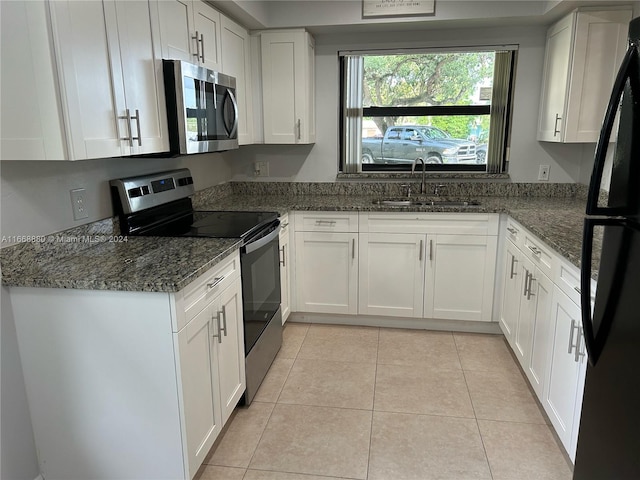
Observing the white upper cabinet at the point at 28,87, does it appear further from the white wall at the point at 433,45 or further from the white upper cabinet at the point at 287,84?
the white wall at the point at 433,45

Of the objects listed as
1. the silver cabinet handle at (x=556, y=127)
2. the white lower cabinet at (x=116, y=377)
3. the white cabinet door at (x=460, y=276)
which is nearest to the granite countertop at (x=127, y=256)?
the white lower cabinet at (x=116, y=377)

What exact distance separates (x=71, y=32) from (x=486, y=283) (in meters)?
2.73

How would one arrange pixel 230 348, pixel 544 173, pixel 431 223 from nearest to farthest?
1. pixel 230 348
2. pixel 431 223
3. pixel 544 173

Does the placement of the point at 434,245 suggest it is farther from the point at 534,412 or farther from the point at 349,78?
the point at 349,78

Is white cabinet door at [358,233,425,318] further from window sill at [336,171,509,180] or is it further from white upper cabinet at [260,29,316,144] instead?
white upper cabinet at [260,29,316,144]

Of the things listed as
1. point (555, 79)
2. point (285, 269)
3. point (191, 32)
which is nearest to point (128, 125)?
point (191, 32)

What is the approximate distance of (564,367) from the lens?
1.94 metres

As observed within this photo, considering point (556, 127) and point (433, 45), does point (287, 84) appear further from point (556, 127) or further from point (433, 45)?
point (556, 127)

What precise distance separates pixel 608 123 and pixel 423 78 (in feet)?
8.21

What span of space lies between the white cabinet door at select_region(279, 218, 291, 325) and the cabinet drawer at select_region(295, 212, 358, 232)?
12 centimetres

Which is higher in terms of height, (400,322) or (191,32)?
(191,32)

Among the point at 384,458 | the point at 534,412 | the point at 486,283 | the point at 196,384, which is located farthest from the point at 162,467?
the point at 486,283

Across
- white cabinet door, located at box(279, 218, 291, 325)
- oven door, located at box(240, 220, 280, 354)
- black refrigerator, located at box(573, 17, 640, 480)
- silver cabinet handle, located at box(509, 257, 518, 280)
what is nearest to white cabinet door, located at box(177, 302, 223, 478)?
oven door, located at box(240, 220, 280, 354)

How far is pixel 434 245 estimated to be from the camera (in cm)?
313
